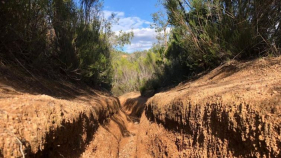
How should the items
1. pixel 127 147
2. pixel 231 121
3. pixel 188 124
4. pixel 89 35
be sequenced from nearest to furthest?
1. pixel 231 121
2. pixel 188 124
3. pixel 127 147
4. pixel 89 35

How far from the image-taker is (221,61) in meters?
9.38

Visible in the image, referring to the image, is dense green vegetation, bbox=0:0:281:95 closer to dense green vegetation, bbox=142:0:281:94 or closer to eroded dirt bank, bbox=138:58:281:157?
dense green vegetation, bbox=142:0:281:94

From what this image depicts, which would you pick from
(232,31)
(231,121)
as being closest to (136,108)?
(232,31)

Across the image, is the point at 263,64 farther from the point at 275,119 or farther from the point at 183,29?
the point at 183,29

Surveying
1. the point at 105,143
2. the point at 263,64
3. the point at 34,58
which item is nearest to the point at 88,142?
the point at 105,143

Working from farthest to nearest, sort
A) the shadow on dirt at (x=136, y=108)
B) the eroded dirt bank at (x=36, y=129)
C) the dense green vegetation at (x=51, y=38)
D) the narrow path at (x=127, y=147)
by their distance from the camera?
the shadow on dirt at (x=136, y=108) < the narrow path at (x=127, y=147) < the dense green vegetation at (x=51, y=38) < the eroded dirt bank at (x=36, y=129)

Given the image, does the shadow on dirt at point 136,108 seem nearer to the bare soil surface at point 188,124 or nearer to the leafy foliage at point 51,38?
the leafy foliage at point 51,38

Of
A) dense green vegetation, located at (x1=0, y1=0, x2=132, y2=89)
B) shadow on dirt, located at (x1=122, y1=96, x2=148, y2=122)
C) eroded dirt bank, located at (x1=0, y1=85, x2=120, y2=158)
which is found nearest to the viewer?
eroded dirt bank, located at (x1=0, y1=85, x2=120, y2=158)

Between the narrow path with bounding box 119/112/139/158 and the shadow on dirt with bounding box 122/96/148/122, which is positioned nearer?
the narrow path with bounding box 119/112/139/158

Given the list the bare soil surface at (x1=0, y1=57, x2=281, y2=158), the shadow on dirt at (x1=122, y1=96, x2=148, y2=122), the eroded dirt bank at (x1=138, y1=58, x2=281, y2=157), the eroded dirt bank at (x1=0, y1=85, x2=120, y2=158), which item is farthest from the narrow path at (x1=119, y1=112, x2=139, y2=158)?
the shadow on dirt at (x1=122, y1=96, x2=148, y2=122)

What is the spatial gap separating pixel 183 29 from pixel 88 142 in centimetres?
675

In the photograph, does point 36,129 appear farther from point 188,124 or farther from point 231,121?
point 188,124

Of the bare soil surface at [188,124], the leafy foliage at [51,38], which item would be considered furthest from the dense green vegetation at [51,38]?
the bare soil surface at [188,124]

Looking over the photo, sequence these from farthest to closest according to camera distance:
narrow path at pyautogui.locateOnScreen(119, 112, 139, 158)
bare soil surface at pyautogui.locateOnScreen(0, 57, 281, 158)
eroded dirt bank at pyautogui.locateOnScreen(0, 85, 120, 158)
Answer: narrow path at pyautogui.locateOnScreen(119, 112, 139, 158) < bare soil surface at pyautogui.locateOnScreen(0, 57, 281, 158) < eroded dirt bank at pyautogui.locateOnScreen(0, 85, 120, 158)
